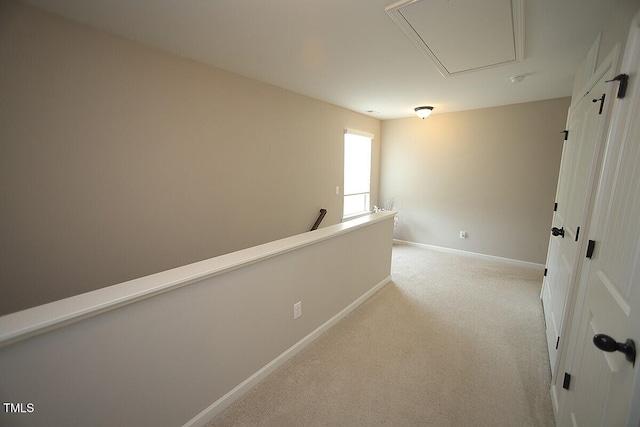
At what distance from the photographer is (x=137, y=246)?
2.11 m

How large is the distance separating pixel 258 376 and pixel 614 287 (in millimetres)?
1887

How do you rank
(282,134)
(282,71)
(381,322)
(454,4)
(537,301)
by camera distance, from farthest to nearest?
(282,134) < (537,301) < (282,71) < (381,322) < (454,4)

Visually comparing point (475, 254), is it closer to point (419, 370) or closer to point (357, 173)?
point (357, 173)

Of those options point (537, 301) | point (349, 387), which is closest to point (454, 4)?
point (349, 387)

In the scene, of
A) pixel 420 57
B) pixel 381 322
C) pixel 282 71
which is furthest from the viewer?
pixel 282 71

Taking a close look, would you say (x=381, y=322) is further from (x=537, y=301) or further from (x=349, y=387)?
(x=537, y=301)

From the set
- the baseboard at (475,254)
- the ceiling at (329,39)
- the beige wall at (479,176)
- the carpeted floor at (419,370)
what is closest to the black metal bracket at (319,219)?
the carpeted floor at (419,370)

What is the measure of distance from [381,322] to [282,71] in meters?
2.69

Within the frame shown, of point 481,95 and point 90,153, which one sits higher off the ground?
point 481,95

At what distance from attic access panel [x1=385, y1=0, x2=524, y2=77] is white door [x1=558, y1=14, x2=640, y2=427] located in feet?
2.34

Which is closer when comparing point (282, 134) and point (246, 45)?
point (246, 45)

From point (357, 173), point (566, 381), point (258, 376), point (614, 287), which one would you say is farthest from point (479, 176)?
point (258, 376)

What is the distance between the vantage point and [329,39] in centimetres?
192

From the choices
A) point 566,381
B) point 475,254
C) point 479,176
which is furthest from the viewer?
point 475,254
